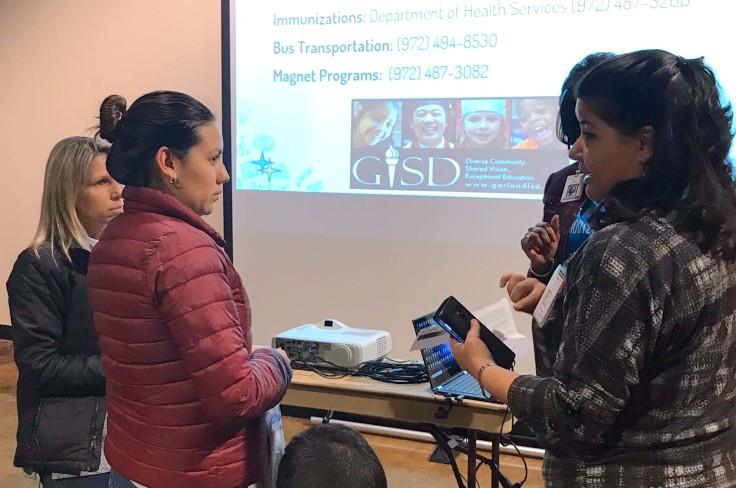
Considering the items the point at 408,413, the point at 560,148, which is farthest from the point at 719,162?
the point at 560,148

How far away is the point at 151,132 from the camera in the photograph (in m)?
1.20

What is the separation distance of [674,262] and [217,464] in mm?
843

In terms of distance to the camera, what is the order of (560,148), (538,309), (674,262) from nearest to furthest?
(674,262)
(538,309)
(560,148)

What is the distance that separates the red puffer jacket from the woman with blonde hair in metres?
0.34

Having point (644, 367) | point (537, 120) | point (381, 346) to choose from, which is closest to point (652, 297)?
point (644, 367)

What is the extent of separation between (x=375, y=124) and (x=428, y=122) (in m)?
0.25

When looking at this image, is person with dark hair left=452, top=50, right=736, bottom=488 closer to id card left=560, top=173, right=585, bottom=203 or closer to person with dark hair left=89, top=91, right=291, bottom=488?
person with dark hair left=89, top=91, right=291, bottom=488

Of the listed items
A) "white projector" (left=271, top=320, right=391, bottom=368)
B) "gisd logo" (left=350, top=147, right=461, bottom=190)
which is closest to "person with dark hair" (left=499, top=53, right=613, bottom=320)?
"white projector" (left=271, top=320, right=391, bottom=368)

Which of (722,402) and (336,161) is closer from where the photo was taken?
(722,402)

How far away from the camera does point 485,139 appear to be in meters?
3.02

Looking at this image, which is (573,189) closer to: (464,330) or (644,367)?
(464,330)

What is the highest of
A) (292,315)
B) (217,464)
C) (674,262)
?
(674,262)

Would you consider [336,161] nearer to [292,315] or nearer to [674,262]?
[292,315]

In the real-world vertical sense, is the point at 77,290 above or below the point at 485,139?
below
